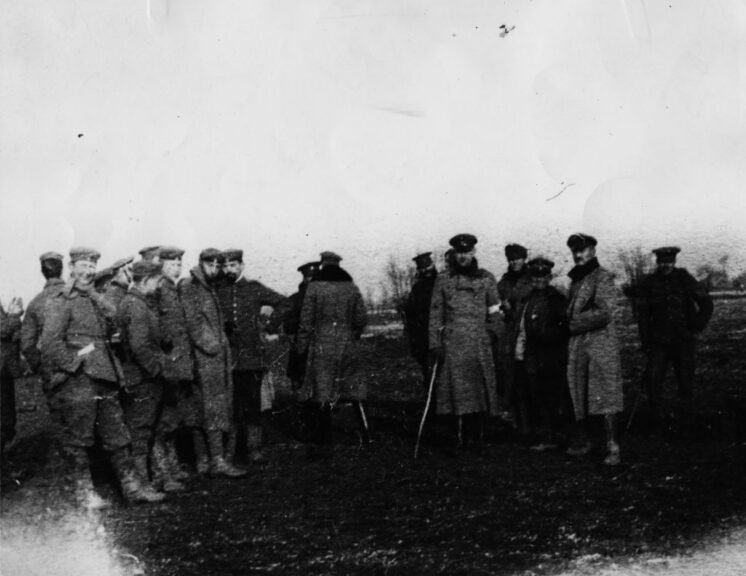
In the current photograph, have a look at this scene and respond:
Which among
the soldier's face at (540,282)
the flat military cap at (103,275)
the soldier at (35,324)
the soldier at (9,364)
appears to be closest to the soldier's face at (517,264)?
the soldier's face at (540,282)

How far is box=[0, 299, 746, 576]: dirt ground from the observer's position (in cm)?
428

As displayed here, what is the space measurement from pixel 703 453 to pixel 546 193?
76.5 inches

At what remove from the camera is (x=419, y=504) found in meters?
4.54

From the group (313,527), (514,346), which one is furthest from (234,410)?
(514,346)

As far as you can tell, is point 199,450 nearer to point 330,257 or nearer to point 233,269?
point 233,269

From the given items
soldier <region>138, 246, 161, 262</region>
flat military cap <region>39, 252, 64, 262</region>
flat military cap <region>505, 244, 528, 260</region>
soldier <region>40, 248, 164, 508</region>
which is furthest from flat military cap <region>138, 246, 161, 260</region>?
flat military cap <region>505, 244, 528, 260</region>

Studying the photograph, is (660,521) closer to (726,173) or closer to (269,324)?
(726,173)

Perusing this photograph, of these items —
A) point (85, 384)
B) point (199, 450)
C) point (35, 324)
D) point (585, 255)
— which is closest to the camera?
point (85, 384)

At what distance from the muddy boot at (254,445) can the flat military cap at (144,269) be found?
3.90ft

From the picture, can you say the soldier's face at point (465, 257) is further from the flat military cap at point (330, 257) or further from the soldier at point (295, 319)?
the soldier at point (295, 319)

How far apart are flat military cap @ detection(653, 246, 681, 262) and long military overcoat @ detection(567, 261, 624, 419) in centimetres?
45

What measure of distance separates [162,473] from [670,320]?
352 centimetres

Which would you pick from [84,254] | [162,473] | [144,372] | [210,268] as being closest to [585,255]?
[210,268]

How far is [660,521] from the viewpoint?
14.3 feet
